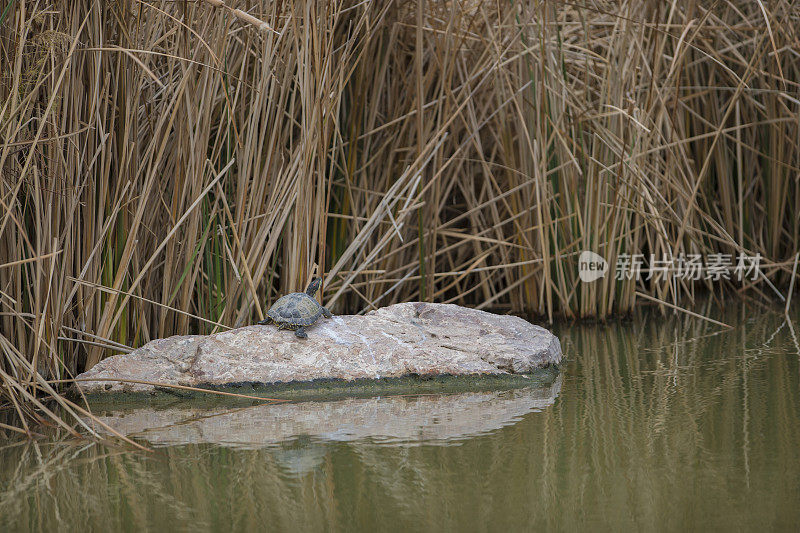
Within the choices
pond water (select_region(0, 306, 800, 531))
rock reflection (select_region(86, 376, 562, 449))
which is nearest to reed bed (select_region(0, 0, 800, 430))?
rock reflection (select_region(86, 376, 562, 449))

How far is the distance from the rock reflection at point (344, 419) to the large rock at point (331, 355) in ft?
0.40

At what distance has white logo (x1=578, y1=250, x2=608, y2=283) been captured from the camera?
3863 mm

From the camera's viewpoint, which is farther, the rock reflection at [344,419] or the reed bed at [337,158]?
the reed bed at [337,158]

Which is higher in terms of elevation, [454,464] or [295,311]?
[295,311]

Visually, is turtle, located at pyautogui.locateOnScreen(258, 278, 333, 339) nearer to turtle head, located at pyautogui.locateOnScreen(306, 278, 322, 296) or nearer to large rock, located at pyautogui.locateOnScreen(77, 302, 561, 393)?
large rock, located at pyautogui.locateOnScreen(77, 302, 561, 393)

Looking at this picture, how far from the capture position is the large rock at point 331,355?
2770 millimetres

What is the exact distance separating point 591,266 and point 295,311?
155cm

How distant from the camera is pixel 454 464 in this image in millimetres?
2018

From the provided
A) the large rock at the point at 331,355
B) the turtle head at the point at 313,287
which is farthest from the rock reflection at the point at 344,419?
the turtle head at the point at 313,287

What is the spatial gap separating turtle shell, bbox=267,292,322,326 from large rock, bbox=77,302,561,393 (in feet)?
0.21

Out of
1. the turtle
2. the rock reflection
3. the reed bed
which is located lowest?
the rock reflection

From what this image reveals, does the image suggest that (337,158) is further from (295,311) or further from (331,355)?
(331,355)

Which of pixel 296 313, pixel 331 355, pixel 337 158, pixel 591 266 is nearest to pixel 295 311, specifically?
pixel 296 313

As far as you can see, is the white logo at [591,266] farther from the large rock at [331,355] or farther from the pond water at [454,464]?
the pond water at [454,464]
